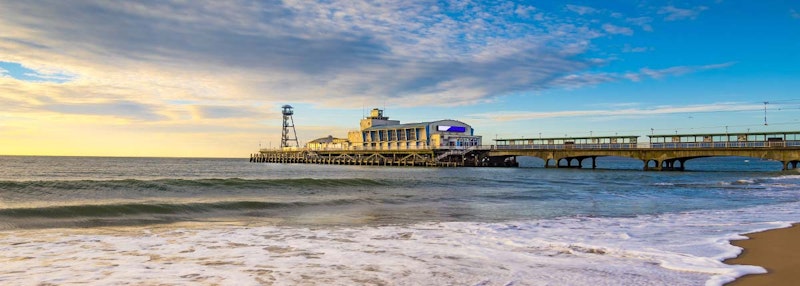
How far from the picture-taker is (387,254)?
8266 millimetres

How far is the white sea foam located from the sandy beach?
0.23 metres

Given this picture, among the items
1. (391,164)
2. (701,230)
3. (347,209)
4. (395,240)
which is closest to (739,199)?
(701,230)

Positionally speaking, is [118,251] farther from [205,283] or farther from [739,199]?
[739,199]

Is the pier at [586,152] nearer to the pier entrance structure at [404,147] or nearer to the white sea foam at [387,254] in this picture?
the pier entrance structure at [404,147]

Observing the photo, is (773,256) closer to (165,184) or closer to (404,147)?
(165,184)

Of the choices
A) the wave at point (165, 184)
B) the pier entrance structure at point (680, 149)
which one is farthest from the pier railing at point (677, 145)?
the wave at point (165, 184)

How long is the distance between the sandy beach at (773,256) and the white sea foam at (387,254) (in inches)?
9.1

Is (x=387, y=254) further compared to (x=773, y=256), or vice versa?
(x=387, y=254)

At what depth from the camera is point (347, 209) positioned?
16.5m

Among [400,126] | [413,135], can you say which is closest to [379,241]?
[413,135]

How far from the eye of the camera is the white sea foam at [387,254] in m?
6.58

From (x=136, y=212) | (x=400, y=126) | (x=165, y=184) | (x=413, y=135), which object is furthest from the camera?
(x=400, y=126)

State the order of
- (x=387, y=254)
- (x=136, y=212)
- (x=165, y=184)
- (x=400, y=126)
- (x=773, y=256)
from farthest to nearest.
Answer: (x=400, y=126)
(x=165, y=184)
(x=136, y=212)
(x=387, y=254)
(x=773, y=256)

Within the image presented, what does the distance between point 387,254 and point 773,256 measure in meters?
5.46
